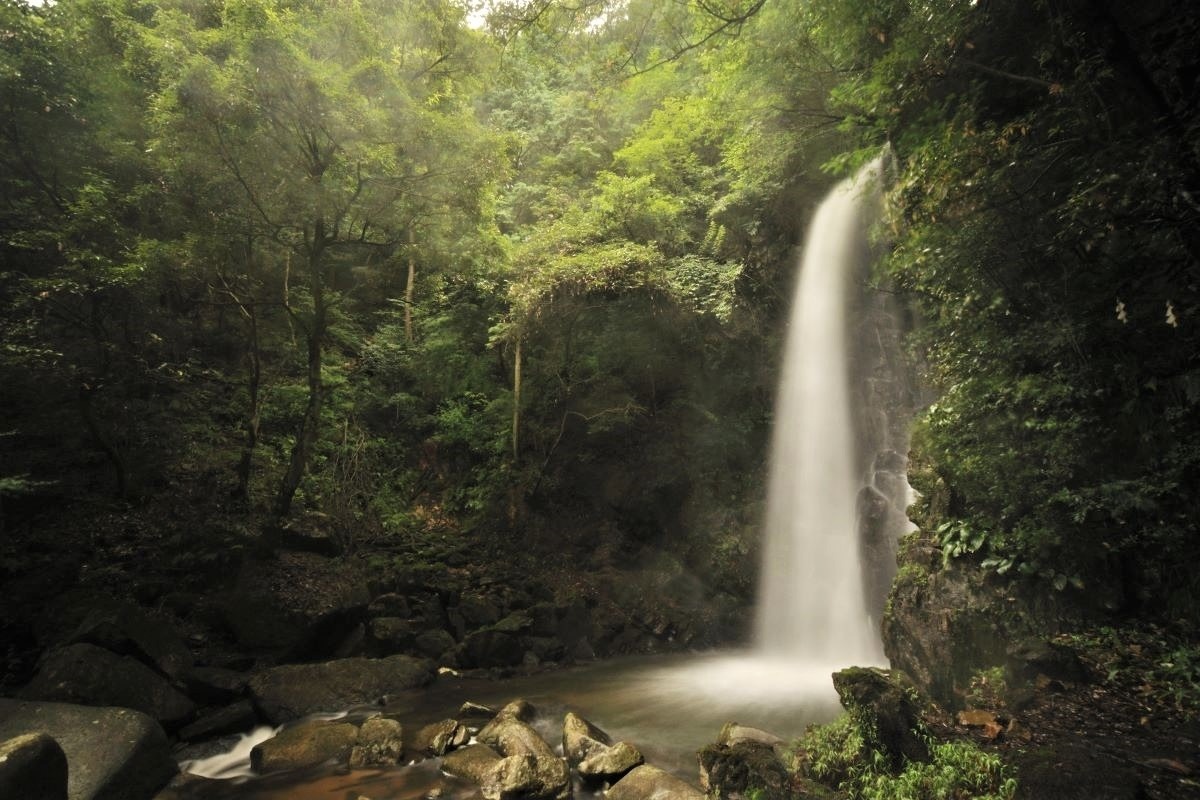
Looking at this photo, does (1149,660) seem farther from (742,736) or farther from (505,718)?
(505,718)

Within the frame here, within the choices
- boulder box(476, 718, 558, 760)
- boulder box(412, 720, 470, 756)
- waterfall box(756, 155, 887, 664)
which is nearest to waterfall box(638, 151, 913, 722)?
waterfall box(756, 155, 887, 664)

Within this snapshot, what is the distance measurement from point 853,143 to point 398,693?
43.7 ft

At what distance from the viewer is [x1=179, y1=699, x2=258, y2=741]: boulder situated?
679 centimetres

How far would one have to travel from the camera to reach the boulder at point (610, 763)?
5879 millimetres

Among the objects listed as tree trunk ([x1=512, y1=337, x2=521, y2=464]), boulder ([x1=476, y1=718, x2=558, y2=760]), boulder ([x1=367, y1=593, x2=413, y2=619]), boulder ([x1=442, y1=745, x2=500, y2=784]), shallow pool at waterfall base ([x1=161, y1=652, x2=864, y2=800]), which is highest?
tree trunk ([x1=512, y1=337, x2=521, y2=464])

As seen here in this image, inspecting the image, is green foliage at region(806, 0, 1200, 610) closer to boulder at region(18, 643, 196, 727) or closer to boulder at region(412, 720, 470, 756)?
boulder at region(412, 720, 470, 756)

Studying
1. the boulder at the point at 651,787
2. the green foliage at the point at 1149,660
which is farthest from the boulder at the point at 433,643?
the green foliage at the point at 1149,660

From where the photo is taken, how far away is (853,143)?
1137cm

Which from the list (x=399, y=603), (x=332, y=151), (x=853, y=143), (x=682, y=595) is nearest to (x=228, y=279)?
(x=332, y=151)

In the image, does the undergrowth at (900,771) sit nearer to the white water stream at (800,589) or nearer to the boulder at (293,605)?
the white water stream at (800,589)

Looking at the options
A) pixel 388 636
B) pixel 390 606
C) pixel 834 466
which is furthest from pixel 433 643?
pixel 834 466

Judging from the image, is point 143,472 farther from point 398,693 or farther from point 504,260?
point 504,260

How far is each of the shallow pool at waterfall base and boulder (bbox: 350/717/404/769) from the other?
0.15m

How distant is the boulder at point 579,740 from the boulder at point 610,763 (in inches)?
6.3
